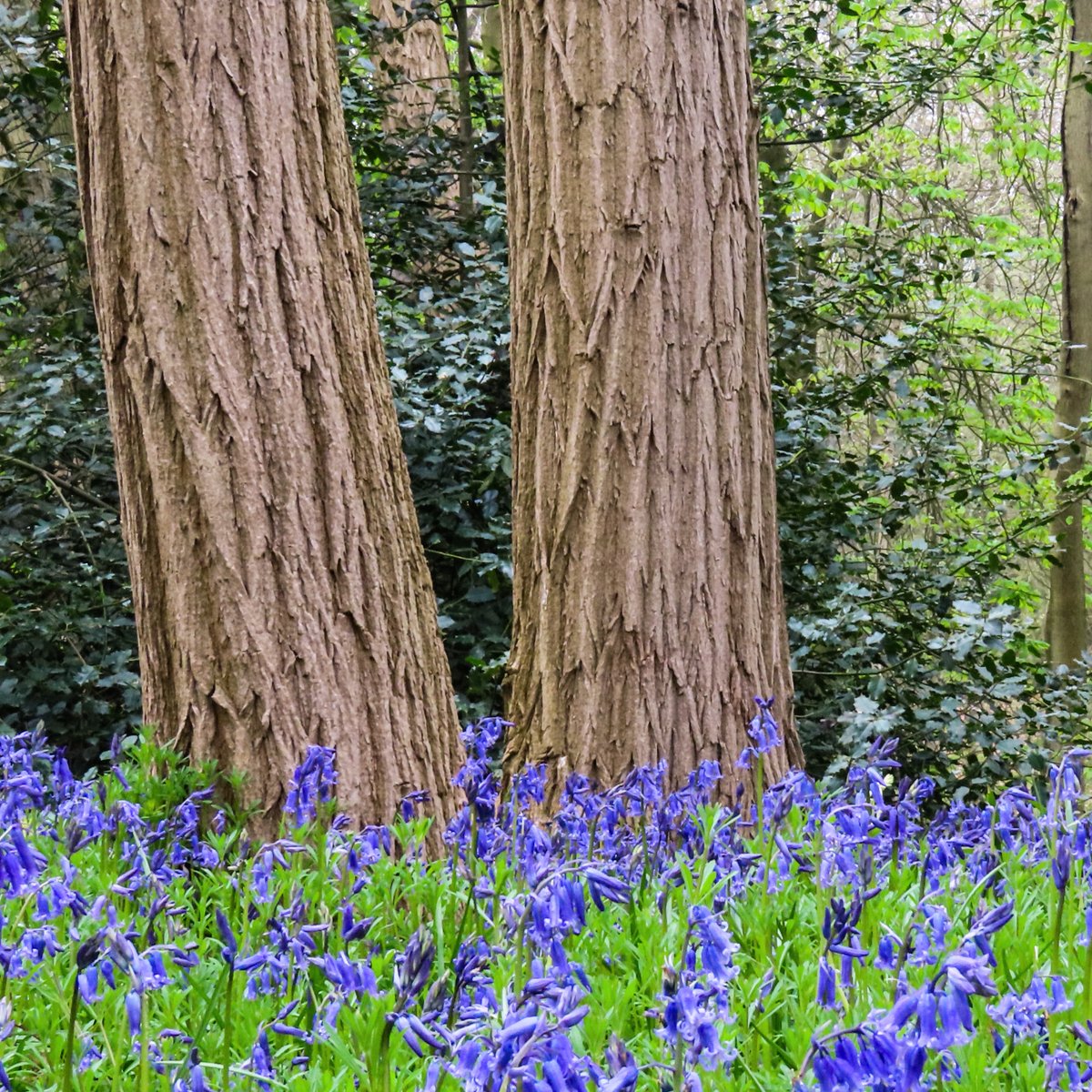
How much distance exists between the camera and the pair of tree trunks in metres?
3.25

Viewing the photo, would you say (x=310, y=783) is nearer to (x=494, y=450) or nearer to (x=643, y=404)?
(x=643, y=404)

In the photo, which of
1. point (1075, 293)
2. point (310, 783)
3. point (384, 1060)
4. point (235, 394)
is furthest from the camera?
point (1075, 293)

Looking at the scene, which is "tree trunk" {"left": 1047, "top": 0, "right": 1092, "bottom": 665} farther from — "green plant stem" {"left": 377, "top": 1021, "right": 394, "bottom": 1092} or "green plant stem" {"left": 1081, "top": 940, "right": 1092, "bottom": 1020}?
"green plant stem" {"left": 377, "top": 1021, "right": 394, "bottom": 1092}

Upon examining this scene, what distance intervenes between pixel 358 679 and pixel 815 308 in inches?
188

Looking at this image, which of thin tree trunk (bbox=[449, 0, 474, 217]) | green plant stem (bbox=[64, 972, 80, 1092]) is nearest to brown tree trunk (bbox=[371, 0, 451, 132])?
thin tree trunk (bbox=[449, 0, 474, 217])

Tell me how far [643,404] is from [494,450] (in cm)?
233

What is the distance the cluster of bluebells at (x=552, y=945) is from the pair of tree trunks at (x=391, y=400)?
444 mm

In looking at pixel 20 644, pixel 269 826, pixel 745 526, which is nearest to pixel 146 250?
pixel 269 826

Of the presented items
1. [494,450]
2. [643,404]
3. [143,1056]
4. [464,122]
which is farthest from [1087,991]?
[464,122]

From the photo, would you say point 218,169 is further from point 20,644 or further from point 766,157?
point 766,157

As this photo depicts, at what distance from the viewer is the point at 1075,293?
9.24m

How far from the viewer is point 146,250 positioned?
129 inches

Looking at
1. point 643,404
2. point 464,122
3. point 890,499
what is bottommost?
point 890,499

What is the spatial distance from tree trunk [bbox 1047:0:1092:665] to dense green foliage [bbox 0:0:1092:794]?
71.6 inches
